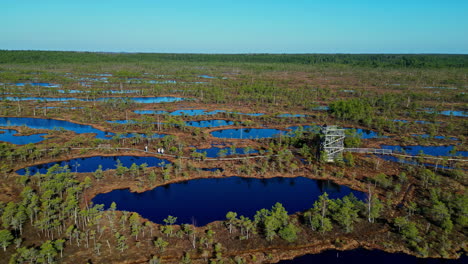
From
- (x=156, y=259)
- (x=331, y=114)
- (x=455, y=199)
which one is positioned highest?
(x=331, y=114)

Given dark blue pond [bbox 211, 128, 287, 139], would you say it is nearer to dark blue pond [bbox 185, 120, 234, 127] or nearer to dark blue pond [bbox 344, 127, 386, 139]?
dark blue pond [bbox 185, 120, 234, 127]

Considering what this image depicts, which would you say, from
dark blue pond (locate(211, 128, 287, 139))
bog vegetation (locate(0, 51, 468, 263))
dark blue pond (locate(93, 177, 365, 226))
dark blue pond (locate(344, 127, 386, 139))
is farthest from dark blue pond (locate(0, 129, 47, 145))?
dark blue pond (locate(344, 127, 386, 139))

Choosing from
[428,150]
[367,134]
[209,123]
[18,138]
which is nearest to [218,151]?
[209,123]

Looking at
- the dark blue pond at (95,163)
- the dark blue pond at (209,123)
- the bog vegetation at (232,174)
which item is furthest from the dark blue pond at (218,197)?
the dark blue pond at (209,123)

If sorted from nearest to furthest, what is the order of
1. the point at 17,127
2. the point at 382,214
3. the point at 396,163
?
the point at 382,214 → the point at 396,163 → the point at 17,127

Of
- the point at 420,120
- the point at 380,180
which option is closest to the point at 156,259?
the point at 380,180

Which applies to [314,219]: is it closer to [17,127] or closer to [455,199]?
[455,199]

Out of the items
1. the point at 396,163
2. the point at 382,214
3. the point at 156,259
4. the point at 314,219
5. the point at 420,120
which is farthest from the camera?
the point at 420,120
